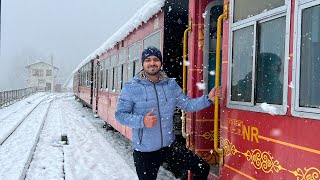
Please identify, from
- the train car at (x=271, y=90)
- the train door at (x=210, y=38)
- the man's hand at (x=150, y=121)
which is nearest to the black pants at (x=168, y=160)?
the train car at (x=271, y=90)

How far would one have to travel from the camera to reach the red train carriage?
8.84ft

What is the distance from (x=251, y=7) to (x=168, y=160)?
1.63 metres

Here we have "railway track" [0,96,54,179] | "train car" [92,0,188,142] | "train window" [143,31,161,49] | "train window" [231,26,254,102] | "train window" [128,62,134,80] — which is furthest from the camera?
"train window" [128,62,134,80]

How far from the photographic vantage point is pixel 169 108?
3900 mm

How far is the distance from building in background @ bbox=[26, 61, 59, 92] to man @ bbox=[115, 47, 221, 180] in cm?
8035

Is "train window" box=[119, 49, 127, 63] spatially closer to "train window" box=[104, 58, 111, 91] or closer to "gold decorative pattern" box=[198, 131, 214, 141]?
"train window" box=[104, 58, 111, 91]

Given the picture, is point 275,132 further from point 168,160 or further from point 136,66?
point 136,66

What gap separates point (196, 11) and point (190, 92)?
1016 mm

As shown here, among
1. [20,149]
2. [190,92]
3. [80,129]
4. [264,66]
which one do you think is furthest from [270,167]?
[80,129]

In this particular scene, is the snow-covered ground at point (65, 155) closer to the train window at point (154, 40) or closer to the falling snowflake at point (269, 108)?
the train window at point (154, 40)

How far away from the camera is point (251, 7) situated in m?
3.43

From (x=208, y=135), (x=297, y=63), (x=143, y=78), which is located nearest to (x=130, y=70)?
(x=208, y=135)

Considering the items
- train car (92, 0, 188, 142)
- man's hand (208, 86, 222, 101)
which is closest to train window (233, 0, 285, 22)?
man's hand (208, 86, 222, 101)

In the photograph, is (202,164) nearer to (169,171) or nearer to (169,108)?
(169,108)
